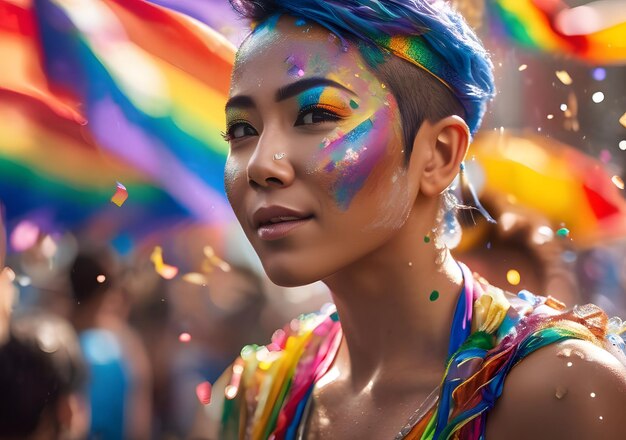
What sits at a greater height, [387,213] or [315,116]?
[315,116]

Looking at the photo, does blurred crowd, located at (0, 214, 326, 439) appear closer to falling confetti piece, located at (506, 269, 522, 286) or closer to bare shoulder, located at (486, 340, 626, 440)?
falling confetti piece, located at (506, 269, 522, 286)

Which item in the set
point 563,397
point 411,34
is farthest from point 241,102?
point 563,397

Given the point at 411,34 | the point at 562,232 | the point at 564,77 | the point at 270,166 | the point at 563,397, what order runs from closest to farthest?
the point at 563,397 < the point at 270,166 < the point at 411,34 < the point at 562,232 < the point at 564,77

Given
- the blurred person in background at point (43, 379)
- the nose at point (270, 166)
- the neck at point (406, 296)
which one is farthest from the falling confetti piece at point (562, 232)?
the blurred person in background at point (43, 379)

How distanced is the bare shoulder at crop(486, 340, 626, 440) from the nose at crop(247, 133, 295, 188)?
0.59 metres

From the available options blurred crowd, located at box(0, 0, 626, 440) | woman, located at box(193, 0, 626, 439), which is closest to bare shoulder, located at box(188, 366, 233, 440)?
woman, located at box(193, 0, 626, 439)

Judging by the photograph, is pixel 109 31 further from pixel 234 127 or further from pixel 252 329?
pixel 234 127

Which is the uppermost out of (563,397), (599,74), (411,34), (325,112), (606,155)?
(411,34)

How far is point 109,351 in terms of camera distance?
10.4 ft

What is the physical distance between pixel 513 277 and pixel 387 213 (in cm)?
188

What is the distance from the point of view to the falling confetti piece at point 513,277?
3303 mm

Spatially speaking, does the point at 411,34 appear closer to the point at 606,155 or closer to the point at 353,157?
the point at 353,157

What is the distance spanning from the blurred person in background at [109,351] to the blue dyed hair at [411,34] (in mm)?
1693

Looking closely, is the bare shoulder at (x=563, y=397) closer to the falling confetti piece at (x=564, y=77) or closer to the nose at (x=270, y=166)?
the nose at (x=270, y=166)
